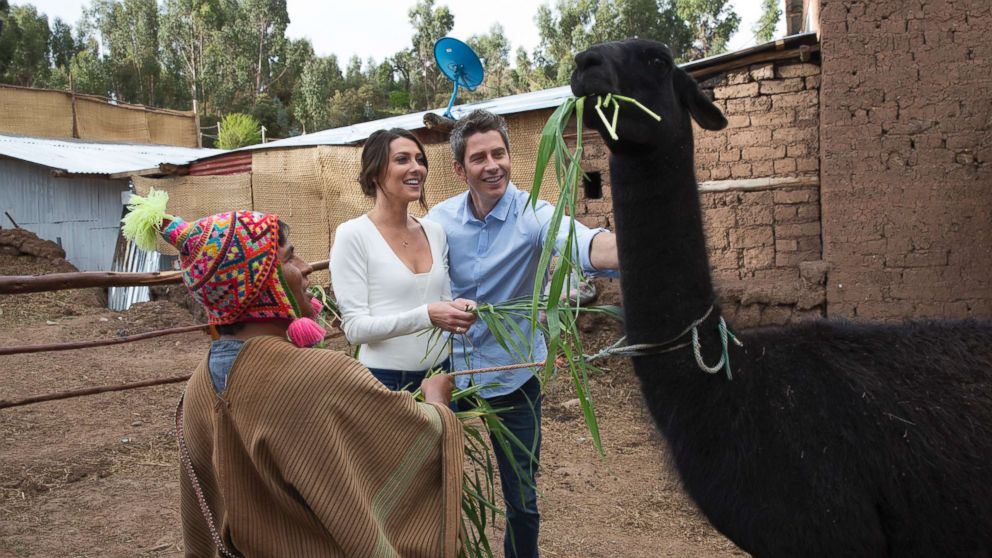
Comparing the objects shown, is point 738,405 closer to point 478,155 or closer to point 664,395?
point 664,395

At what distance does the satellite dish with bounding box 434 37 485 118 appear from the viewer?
6.55 meters

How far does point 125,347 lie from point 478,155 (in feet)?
31.7

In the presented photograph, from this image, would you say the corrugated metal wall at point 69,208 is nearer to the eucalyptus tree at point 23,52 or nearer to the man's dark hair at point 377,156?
the man's dark hair at point 377,156

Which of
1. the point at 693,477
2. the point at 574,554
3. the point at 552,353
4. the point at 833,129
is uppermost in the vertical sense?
the point at 833,129

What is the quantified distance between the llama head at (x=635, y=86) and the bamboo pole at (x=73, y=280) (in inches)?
118

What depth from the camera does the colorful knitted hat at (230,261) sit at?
2002 mm

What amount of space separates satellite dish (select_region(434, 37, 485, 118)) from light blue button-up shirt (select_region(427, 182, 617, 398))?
3.57 meters

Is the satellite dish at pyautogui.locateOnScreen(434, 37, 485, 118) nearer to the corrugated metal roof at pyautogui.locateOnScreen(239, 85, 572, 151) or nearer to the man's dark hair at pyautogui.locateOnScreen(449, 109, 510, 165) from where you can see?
the corrugated metal roof at pyautogui.locateOnScreen(239, 85, 572, 151)

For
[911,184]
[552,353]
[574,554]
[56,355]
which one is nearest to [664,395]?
[552,353]

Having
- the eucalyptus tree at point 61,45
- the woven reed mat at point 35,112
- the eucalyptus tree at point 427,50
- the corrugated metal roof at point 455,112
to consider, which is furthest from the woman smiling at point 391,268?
the eucalyptus tree at point 61,45

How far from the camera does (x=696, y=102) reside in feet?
8.39

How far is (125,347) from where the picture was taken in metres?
11.1

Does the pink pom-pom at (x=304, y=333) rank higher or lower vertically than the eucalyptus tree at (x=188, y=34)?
lower

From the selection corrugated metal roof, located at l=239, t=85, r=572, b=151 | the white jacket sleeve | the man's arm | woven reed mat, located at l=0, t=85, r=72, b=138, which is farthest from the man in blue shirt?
woven reed mat, located at l=0, t=85, r=72, b=138
